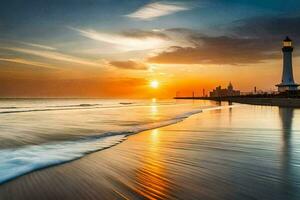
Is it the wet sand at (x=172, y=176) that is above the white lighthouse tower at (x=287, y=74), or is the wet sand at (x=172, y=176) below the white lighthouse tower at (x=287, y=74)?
below

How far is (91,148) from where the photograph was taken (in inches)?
403

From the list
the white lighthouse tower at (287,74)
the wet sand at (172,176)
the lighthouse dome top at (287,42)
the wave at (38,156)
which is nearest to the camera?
the wet sand at (172,176)

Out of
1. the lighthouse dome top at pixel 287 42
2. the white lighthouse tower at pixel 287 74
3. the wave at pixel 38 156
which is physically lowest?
the wave at pixel 38 156

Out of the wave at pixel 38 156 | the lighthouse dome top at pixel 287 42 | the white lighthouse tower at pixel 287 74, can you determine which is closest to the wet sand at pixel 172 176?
the wave at pixel 38 156

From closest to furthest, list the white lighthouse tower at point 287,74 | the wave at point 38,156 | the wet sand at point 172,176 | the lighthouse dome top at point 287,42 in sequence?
1. the wet sand at point 172,176
2. the wave at point 38,156
3. the white lighthouse tower at point 287,74
4. the lighthouse dome top at point 287,42

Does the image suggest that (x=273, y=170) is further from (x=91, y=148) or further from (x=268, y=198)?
(x=91, y=148)

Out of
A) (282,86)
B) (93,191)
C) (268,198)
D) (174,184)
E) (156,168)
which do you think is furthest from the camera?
(282,86)

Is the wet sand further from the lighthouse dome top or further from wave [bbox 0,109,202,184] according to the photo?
the lighthouse dome top

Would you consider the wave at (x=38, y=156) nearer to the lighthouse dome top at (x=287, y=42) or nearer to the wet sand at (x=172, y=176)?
the wet sand at (x=172, y=176)

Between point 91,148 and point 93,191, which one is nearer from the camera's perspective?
point 93,191

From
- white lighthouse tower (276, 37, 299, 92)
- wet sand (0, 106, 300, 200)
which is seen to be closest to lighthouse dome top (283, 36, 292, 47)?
white lighthouse tower (276, 37, 299, 92)

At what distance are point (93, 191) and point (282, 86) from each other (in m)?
73.1

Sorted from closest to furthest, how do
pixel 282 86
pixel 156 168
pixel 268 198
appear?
pixel 268 198 < pixel 156 168 < pixel 282 86

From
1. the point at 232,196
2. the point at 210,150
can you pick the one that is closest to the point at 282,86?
the point at 210,150
